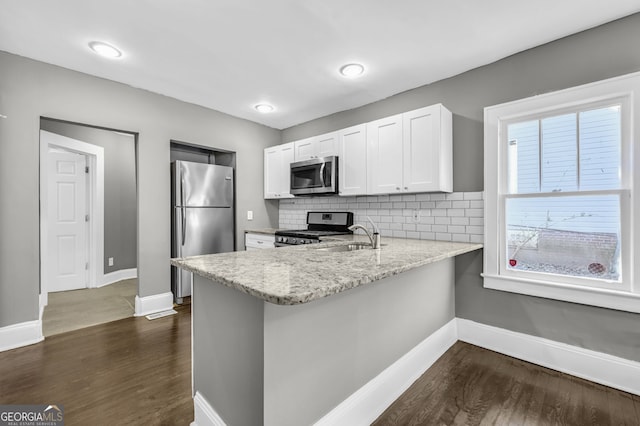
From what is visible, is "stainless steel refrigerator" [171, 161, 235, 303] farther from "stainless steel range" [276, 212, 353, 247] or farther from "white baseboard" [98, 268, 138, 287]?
"white baseboard" [98, 268, 138, 287]

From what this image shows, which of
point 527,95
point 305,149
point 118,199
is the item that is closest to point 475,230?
point 527,95

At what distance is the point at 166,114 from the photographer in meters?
3.40

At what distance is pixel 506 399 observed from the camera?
1.83 meters

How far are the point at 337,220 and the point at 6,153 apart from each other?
327 centimetres

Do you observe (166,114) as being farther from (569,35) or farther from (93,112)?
(569,35)

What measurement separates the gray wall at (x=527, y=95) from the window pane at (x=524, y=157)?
24cm

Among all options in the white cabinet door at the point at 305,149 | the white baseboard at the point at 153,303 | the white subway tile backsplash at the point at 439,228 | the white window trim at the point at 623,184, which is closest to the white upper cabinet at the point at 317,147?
the white cabinet door at the point at 305,149

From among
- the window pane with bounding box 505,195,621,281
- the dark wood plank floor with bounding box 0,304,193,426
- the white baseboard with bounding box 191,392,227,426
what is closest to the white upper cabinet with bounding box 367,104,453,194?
the window pane with bounding box 505,195,621,281

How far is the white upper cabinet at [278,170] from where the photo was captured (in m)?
4.09

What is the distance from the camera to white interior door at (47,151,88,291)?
4102 millimetres

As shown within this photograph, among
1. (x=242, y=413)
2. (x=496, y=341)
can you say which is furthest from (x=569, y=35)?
(x=242, y=413)

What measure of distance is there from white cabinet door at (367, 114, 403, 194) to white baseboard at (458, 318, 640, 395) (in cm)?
148

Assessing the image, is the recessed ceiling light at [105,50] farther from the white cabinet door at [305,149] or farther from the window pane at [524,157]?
the window pane at [524,157]

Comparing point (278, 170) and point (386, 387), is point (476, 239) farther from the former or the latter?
point (278, 170)
